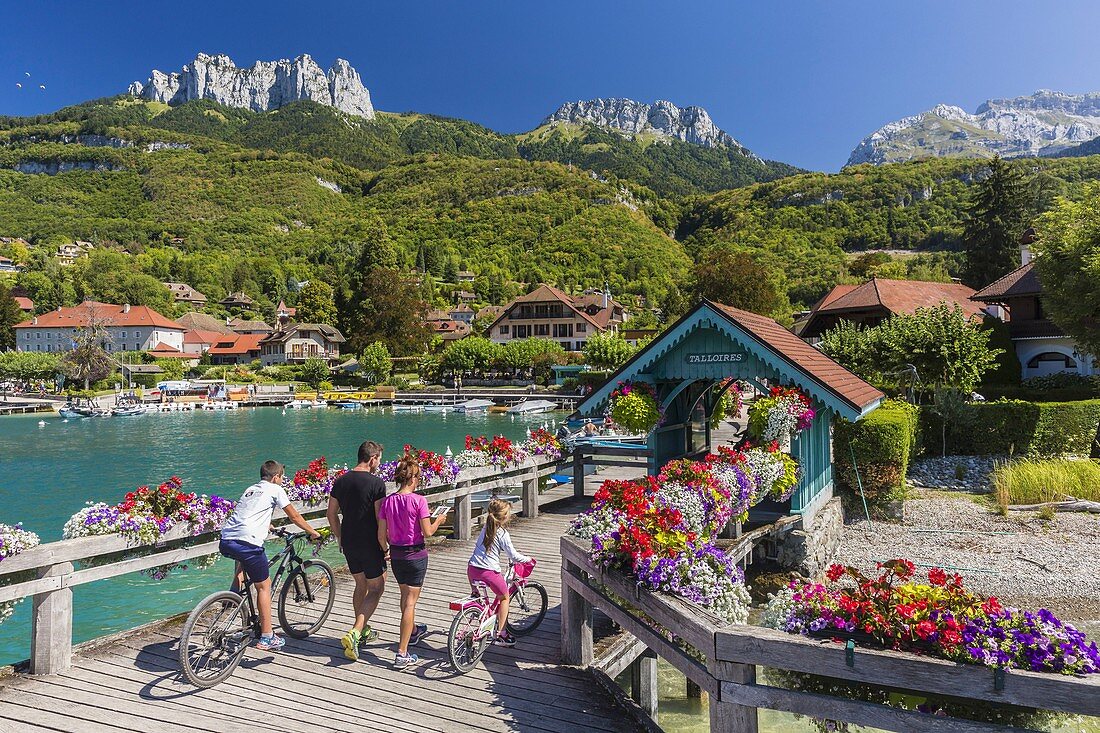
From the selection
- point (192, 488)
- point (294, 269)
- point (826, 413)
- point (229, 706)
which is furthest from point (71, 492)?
point (294, 269)

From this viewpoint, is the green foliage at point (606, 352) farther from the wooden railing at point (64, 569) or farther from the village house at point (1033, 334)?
the wooden railing at point (64, 569)

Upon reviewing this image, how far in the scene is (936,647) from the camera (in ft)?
10.7

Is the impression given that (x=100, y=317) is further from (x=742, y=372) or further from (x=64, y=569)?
(x=742, y=372)

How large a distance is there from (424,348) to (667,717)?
8238 cm

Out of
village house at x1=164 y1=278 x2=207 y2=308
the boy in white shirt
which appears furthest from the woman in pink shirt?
village house at x1=164 y1=278 x2=207 y2=308

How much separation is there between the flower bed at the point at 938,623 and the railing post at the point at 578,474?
880cm

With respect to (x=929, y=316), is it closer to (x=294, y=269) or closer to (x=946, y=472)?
(x=946, y=472)

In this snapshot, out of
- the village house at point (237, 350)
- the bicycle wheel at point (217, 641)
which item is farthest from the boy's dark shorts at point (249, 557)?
the village house at point (237, 350)

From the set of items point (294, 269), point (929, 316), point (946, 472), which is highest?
point (294, 269)

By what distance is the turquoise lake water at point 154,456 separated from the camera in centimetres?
1300

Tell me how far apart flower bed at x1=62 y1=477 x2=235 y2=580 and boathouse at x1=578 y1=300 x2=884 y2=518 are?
6432 millimetres

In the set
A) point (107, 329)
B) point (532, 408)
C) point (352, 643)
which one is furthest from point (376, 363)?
point (352, 643)

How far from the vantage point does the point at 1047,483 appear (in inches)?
634

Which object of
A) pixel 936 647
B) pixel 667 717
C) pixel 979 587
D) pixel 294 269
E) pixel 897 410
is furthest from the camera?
pixel 294 269
